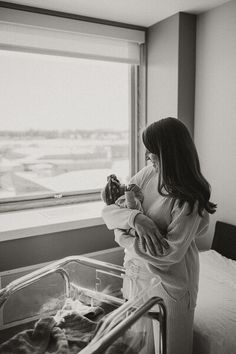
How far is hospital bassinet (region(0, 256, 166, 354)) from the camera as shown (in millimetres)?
1138

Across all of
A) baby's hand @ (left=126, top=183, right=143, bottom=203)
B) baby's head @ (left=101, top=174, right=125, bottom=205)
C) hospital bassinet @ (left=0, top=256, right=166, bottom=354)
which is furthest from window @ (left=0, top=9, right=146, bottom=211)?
baby's hand @ (left=126, top=183, right=143, bottom=203)

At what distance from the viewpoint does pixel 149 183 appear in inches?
59.1

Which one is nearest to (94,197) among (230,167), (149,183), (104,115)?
(104,115)

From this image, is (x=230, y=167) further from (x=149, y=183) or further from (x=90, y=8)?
(x=90, y=8)

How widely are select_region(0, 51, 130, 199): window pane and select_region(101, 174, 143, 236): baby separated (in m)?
1.50

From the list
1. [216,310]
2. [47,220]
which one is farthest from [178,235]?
[47,220]

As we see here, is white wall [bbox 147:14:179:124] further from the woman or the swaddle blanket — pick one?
the swaddle blanket

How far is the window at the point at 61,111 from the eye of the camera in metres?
2.71

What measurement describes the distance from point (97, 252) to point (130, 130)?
1222mm

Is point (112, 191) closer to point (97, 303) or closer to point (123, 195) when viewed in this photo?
point (123, 195)

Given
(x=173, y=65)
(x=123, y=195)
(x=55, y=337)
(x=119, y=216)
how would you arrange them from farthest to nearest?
(x=173, y=65) < (x=123, y=195) < (x=119, y=216) < (x=55, y=337)

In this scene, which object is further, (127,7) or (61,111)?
(61,111)

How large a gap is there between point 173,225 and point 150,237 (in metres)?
0.10

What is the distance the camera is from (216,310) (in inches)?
72.9
